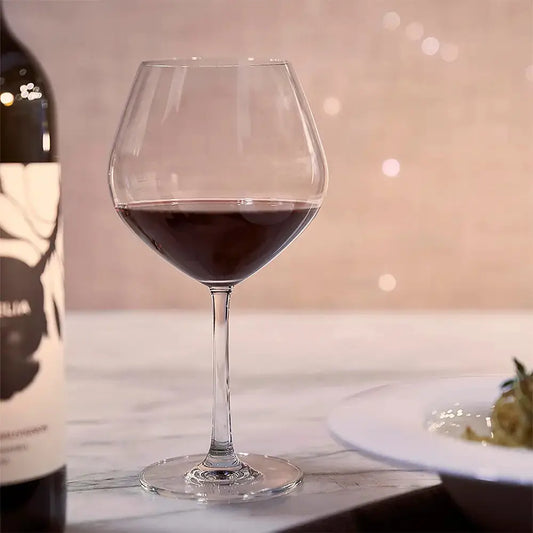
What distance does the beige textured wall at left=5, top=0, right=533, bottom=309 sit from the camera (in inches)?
74.5

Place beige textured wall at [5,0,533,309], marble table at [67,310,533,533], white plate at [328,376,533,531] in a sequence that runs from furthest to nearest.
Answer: beige textured wall at [5,0,533,309]
marble table at [67,310,533,533]
white plate at [328,376,533,531]

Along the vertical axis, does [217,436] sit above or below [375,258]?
below

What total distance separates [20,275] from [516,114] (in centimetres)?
157

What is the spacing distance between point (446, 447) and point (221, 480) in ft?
0.73

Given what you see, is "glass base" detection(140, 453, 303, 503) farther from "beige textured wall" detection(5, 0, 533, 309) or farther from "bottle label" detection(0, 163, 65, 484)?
"beige textured wall" detection(5, 0, 533, 309)

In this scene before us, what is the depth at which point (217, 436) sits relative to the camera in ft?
2.43

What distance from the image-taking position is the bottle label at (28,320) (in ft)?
1.83

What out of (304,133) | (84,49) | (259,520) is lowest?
(259,520)

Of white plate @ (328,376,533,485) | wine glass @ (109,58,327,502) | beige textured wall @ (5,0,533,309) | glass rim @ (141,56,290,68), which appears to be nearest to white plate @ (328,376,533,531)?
white plate @ (328,376,533,485)

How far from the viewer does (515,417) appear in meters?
0.64

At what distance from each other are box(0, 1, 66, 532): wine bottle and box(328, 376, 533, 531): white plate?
0.58ft

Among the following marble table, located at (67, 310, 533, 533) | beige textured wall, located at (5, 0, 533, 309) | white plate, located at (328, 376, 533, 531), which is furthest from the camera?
beige textured wall, located at (5, 0, 533, 309)

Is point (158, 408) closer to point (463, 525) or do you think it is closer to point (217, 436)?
point (217, 436)

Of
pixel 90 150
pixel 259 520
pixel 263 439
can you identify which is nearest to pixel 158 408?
pixel 263 439
